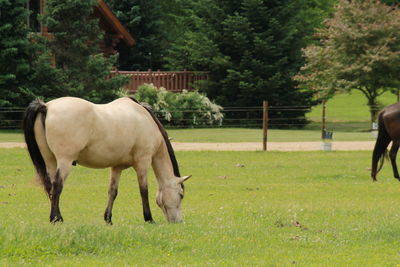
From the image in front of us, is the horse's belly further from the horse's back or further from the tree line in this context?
the tree line

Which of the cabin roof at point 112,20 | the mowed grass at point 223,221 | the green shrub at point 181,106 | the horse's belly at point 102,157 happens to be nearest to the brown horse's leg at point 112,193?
the mowed grass at point 223,221

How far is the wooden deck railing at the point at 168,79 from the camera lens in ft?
134

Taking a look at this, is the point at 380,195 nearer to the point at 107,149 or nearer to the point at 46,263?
the point at 107,149

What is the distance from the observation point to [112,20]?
39625mm

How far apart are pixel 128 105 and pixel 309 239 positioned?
3350 mm

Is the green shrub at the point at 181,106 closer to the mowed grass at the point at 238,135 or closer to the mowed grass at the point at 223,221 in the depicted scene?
the mowed grass at the point at 238,135

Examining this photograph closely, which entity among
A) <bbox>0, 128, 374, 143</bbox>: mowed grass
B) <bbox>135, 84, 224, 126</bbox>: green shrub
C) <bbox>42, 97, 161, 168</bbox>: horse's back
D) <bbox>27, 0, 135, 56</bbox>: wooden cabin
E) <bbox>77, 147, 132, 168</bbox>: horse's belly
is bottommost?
<bbox>0, 128, 374, 143</bbox>: mowed grass

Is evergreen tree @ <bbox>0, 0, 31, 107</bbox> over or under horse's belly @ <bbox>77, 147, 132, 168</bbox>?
over

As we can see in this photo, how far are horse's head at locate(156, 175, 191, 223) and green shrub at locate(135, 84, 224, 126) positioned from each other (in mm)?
22901

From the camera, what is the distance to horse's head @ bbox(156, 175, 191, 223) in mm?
11484

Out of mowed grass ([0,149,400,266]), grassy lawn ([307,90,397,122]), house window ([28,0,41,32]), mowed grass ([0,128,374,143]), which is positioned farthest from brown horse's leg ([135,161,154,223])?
grassy lawn ([307,90,397,122])

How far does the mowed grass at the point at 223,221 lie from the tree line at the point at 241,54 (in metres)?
11.5

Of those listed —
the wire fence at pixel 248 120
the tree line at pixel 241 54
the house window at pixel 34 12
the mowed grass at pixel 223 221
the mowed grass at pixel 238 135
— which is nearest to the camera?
the mowed grass at pixel 223 221

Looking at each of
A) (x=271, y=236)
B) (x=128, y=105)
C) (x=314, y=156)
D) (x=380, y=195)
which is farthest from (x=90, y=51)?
(x=271, y=236)
